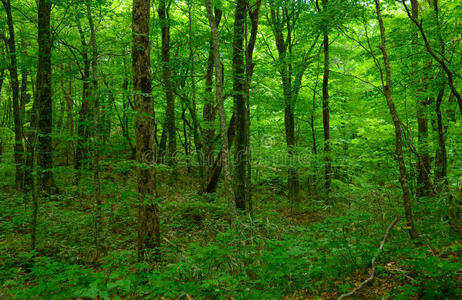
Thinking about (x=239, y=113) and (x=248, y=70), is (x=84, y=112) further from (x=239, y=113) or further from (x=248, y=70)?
(x=248, y=70)

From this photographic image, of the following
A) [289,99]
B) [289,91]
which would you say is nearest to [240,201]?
[289,99]

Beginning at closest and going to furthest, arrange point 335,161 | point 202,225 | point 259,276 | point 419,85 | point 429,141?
point 259,276 → point 419,85 → point 202,225 → point 429,141 → point 335,161

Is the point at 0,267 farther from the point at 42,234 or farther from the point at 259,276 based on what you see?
the point at 259,276

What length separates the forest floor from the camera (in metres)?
3.51

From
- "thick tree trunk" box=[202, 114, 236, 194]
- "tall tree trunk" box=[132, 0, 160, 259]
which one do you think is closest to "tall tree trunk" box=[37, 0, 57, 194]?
"tall tree trunk" box=[132, 0, 160, 259]

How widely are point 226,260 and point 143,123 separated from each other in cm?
312

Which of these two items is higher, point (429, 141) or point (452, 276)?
point (429, 141)

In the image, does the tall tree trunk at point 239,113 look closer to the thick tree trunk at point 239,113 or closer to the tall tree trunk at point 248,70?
the thick tree trunk at point 239,113

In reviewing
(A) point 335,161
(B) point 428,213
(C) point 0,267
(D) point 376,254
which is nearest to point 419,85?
(B) point 428,213

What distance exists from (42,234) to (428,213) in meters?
9.65

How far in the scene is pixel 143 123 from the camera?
531 cm

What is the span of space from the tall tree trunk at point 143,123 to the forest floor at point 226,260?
427 millimetres

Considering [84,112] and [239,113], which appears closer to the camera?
[239,113]

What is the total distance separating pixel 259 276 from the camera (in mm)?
4207
